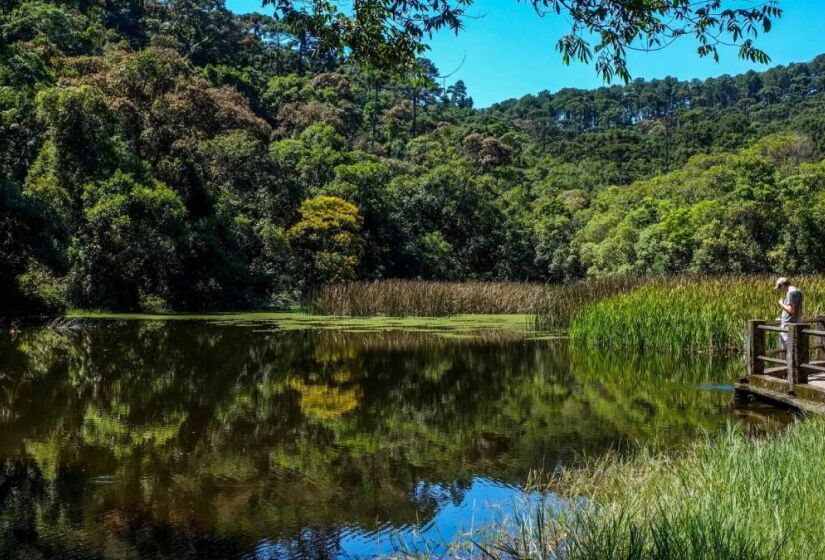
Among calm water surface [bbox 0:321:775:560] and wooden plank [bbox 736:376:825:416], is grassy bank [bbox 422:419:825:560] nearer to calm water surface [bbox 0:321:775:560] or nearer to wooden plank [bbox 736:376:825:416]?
calm water surface [bbox 0:321:775:560]

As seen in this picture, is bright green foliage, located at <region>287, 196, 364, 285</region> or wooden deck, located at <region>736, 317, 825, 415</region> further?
bright green foliage, located at <region>287, 196, 364, 285</region>

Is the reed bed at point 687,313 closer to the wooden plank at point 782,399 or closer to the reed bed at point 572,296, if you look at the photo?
the reed bed at point 572,296

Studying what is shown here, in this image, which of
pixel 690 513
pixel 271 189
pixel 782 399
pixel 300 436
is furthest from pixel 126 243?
pixel 690 513

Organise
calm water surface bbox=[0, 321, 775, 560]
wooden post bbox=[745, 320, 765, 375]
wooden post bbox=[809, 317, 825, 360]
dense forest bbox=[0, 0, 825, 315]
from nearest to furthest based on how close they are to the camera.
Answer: calm water surface bbox=[0, 321, 775, 560] < wooden post bbox=[745, 320, 765, 375] < wooden post bbox=[809, 317, 825, 360] < dense forest bbox=[0, 0, 825, 315]

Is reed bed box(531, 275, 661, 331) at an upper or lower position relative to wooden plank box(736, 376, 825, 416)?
upper

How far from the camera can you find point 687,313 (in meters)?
15.1

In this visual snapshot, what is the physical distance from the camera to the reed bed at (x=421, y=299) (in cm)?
2434

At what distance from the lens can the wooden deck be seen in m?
8.40

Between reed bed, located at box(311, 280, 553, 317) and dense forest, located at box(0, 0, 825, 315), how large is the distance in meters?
4.98

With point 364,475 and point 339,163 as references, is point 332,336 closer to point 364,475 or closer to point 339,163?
point 364,475

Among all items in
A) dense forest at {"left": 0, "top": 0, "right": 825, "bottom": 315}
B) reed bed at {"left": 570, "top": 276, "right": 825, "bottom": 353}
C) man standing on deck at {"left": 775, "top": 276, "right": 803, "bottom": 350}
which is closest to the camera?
man standing on deck at {"left": 775, "top": 276, "right": 803, "bottom": 350}

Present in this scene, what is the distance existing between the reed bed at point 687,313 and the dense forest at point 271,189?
7.56 meters

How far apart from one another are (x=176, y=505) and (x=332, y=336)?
1342 cm

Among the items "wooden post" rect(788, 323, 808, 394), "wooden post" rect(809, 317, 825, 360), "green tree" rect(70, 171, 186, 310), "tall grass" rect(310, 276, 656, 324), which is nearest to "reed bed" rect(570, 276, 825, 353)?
"wooden post" rect(809, 317, 825, 360)
